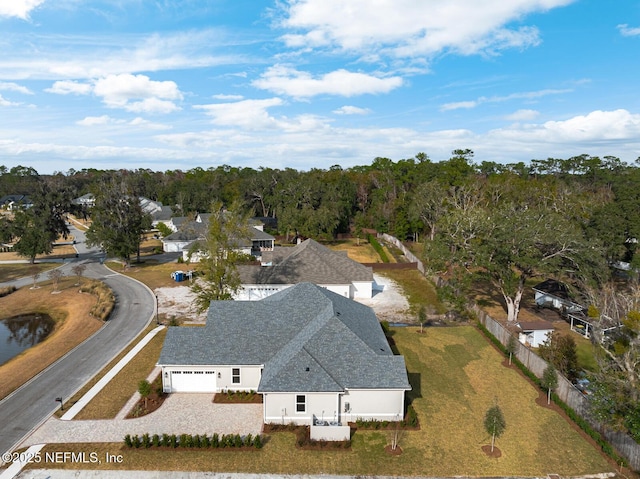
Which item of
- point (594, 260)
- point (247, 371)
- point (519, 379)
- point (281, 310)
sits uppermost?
point (594, 260)

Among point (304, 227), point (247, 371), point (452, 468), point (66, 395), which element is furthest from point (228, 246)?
point (304, 227)

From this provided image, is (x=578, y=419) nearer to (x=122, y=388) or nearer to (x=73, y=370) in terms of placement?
(x=122, y=388)

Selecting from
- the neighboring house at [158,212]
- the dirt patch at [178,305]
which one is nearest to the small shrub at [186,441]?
the dirt patch at [178,305]

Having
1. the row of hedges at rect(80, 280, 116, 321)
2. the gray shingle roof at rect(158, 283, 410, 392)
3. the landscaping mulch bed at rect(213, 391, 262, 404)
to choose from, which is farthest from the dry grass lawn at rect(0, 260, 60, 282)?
the landscaping mulch bed at rect(213, 391, 262, 404)

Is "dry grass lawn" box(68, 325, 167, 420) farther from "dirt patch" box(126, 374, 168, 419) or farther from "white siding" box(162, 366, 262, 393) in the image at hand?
"white siding" box(162, 366, 262, 393)

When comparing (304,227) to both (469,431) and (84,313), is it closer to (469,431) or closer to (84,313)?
(84,313)

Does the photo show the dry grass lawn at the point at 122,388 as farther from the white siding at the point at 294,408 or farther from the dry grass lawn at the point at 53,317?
the white siding at the point at 294,408


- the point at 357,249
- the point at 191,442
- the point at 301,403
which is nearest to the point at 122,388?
the point at 191,442
